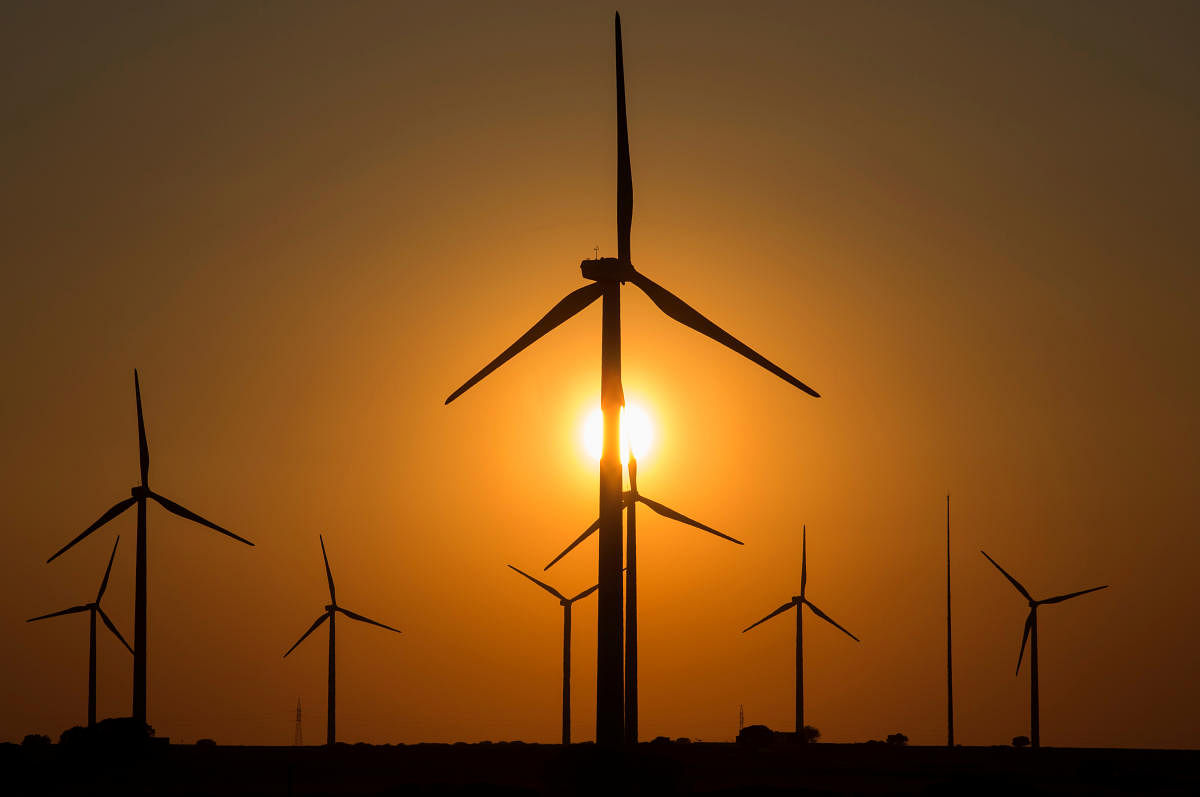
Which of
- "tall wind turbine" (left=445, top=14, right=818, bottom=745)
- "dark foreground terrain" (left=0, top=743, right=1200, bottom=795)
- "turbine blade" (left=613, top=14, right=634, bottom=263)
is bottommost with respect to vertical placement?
"dark foreground terrain" (left=0, top=743, right=1200, bottom=795)

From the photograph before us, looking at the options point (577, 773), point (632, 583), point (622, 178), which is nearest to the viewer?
point (577, 773)

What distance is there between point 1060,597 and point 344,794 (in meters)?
109

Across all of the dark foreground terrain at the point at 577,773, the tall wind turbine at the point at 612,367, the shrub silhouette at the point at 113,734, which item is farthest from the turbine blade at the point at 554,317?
the shrub silhouette at the point at 113,734

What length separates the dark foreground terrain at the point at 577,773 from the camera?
8419cm

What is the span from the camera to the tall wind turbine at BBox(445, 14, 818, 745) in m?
79.0

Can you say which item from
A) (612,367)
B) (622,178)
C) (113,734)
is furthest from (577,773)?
(113,734)

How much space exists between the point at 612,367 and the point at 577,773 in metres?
19.1

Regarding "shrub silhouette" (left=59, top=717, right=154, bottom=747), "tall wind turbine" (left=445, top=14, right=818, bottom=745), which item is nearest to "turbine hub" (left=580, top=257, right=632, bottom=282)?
"tall wind turbine" (left=445, top=14, right=818, bottom=745)

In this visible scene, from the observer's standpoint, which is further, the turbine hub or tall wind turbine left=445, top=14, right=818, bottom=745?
the turbine hub

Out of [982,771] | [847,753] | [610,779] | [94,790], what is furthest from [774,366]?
[847,753]

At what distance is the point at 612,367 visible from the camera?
85250 millimetres

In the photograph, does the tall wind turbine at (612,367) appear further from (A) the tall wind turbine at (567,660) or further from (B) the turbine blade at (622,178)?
(A) the tall wind turbine at (567,660)

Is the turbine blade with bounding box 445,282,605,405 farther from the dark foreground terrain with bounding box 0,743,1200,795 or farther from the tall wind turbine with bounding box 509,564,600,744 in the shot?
the tall wind turbine with bounding box 509,564,600,744

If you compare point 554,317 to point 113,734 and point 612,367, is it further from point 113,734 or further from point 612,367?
point 113,734
